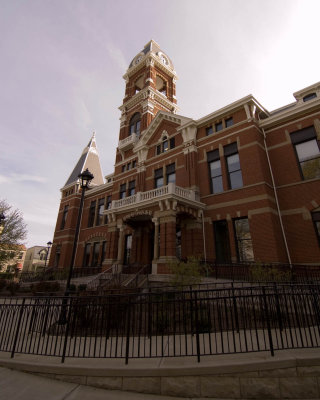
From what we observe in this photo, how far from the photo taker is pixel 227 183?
→ 16266 mm

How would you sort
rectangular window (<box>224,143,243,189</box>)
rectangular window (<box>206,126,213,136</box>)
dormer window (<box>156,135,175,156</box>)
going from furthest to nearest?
dormer window (<box>156,135,175,156</box>) < rectangular window (<box>206,126,213,136</box>) < rectangular window (<box>224,143,243,189</box>)

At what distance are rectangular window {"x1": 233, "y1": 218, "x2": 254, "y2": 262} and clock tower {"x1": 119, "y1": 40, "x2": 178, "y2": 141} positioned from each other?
54.1 feet

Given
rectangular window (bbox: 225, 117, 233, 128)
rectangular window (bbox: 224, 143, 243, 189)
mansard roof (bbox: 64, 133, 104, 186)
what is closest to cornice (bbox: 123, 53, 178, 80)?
mansard roof (bbox: 64, 133, 104, 186)

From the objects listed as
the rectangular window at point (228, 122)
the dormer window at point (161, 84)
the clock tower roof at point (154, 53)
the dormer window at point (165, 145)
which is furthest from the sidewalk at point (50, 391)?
the clock tower roof at point (154, 53)

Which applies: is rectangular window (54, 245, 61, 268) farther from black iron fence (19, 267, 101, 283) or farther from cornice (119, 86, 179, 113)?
cornice (119, 86, 179, 113)

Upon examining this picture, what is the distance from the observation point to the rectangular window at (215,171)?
1695 centimetres

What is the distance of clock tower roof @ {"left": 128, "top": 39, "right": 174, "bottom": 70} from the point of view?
31.9m

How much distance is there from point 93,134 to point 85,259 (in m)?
29.1

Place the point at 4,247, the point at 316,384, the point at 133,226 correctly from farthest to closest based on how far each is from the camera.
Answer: the point at 4,247
the point at 133,226
the point at 316,384

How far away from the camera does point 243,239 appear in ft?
47.5

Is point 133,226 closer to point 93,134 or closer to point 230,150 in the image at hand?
point 230,150

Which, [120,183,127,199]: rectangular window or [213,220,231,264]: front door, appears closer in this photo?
[213,220,231,264]: front door

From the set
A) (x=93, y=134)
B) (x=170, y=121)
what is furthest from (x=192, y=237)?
(x=93, y=134)

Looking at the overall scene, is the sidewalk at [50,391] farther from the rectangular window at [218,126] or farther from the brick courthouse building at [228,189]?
the rectangular window at [218,126]
